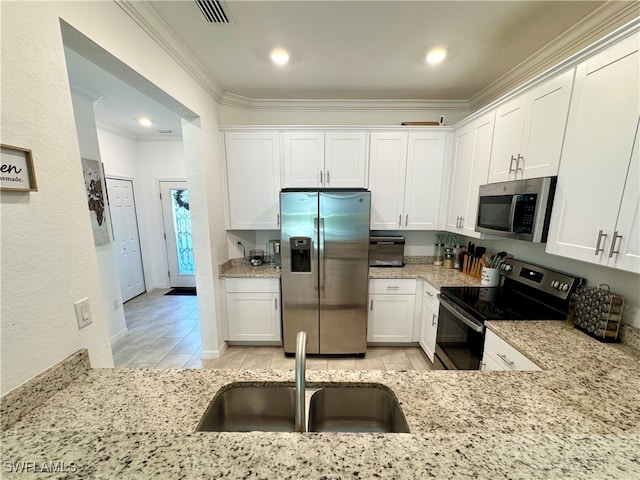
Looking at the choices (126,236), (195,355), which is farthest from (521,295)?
(126,236)

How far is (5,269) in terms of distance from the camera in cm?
75

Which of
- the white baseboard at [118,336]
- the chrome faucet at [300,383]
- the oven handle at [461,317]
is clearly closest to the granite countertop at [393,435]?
the chrome faucet at [300,383]

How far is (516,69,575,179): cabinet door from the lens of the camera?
139cm

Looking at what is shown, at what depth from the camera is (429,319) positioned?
8.05 ft

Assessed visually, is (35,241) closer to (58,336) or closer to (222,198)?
(58,336)

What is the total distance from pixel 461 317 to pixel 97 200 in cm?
394

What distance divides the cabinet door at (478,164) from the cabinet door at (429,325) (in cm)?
79

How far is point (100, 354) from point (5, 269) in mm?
537

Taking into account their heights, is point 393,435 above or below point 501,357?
above

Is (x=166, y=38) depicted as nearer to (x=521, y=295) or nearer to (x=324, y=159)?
(x=324, y=159)

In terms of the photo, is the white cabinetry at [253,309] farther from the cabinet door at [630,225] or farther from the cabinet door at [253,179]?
the cabinet door at [630,225]

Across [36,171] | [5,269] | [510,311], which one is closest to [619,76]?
[510,311]

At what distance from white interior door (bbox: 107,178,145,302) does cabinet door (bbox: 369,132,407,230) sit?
396cm

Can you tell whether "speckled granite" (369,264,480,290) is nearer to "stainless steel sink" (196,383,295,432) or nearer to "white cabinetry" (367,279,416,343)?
"white cabinetry" (367,279,416,343)
